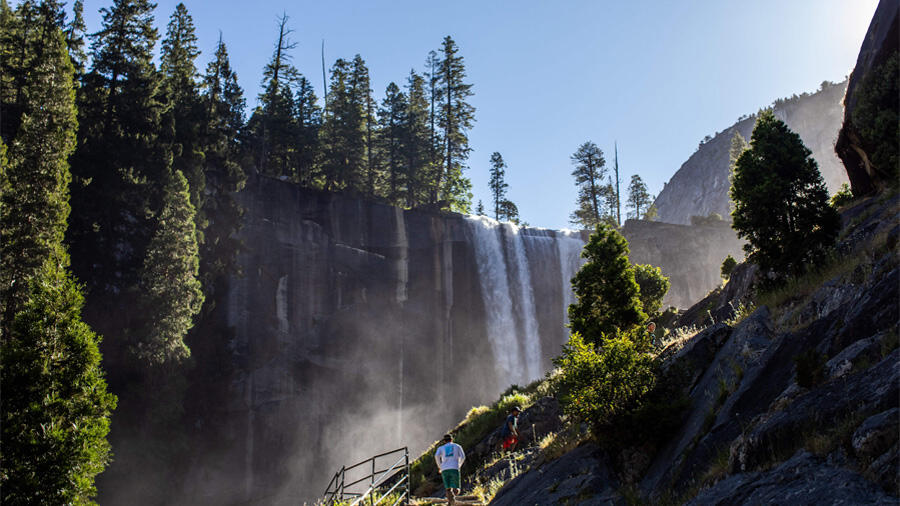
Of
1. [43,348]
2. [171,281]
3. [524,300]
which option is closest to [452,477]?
[43,348]

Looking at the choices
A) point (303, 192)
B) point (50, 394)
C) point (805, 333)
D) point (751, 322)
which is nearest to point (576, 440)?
point (751, 322)

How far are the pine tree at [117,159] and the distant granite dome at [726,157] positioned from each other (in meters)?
86.9

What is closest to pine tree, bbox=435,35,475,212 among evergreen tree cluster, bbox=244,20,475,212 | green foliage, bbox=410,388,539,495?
evergreen tree cluster, bbox=244,20,475,212

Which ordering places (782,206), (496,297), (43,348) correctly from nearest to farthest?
1. (782,206)
2. (43,348)
3. (496,297)

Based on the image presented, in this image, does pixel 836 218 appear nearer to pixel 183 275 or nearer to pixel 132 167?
pixel 183 275

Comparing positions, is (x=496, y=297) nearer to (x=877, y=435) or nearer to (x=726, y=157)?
(x=877, y=435)

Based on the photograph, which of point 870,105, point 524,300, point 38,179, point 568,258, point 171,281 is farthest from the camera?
point 568,258

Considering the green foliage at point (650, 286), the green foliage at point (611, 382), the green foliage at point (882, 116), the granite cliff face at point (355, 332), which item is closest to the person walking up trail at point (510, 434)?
the green foliage at point (611, 382)

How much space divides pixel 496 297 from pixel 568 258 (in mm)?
8539

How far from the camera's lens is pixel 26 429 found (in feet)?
50.1

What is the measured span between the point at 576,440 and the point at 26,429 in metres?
14.7

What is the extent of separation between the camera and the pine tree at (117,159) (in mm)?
29516

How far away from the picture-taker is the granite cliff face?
3688cm

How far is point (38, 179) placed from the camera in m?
22.2
